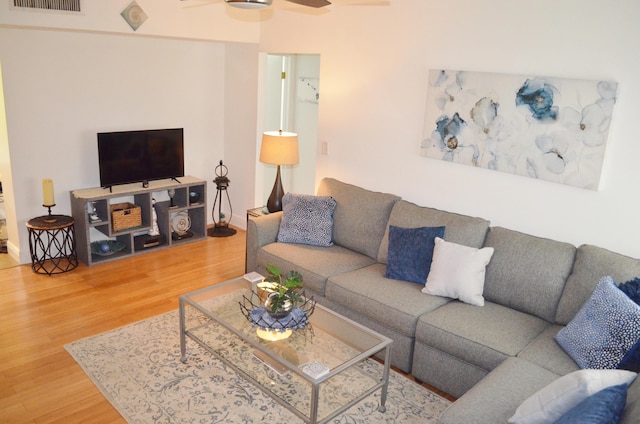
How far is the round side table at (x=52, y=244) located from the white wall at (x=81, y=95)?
0.50 feet

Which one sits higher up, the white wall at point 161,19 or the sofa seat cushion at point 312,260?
the white wall at point 161,19

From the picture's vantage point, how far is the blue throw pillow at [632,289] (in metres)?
2.72

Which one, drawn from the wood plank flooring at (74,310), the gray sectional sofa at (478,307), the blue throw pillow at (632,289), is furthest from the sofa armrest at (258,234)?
the blue throw pillow at (632,289)

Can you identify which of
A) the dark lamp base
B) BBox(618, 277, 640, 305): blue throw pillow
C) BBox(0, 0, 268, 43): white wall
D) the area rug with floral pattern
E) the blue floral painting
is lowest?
the area rug with floral pattern

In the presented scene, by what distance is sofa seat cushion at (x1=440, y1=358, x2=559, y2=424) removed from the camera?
2.31 m

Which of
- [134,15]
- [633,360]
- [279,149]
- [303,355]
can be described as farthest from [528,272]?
→ [134,15]

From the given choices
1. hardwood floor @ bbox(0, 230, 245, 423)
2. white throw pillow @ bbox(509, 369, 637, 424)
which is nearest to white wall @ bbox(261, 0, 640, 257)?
white throw pillow @ bbox(509, 369, 637, 424)

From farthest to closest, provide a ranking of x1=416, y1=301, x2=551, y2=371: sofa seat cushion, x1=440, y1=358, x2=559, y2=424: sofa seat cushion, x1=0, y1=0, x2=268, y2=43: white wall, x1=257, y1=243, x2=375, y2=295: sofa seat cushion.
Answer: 1. x1=0, y1=0, x2=268, y2=43: white wall
2. x1=257, y1=243, x2=375, y2=295: sofa seat cushion
3. x1=416, y1=301, x2=551, y2=371: sofa seat cushion
4. x1=440, y1=358, x2=559, y2=424: sofa seat cushion

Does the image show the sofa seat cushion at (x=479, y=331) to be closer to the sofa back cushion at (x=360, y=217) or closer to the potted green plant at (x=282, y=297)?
the potted green plant at (x=282, y=297)

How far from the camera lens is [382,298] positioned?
134 inches

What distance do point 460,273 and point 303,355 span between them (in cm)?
118

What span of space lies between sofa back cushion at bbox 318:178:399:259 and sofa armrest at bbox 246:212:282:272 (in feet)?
1.67

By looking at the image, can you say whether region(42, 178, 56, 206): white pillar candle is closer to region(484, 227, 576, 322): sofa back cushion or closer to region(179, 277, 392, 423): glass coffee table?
region(179, 277, 392, 423): glass coffee table

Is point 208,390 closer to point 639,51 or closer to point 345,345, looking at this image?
point 345,345
